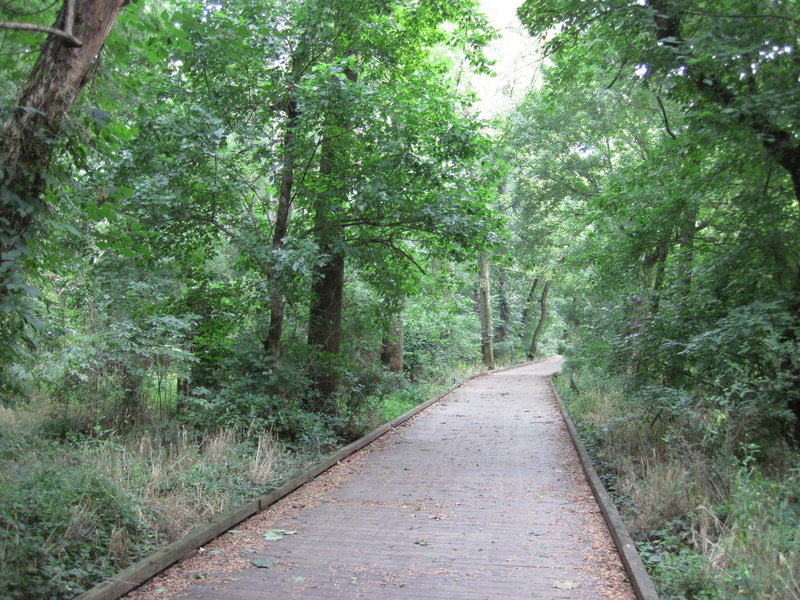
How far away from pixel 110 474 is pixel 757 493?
19.7 ft

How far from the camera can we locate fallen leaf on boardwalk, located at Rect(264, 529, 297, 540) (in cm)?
573

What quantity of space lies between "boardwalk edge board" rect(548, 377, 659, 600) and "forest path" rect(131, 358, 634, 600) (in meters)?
0.10

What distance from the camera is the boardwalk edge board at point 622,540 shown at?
4.34 m

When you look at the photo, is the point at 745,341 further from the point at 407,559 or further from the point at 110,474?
the point at 110,474

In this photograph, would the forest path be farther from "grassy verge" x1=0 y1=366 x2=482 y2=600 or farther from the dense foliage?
the dense foliage

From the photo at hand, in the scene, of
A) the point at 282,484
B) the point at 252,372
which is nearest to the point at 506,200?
the point at 252,372

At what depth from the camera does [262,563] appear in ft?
16.5

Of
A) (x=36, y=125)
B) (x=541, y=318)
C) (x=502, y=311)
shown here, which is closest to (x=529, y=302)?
(x=541, y=318)

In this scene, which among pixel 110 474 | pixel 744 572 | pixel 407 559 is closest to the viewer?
pixel 744 572

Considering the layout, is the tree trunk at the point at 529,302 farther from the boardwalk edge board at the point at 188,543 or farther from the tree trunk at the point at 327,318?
the boardwalk edge board at the point at 188,543

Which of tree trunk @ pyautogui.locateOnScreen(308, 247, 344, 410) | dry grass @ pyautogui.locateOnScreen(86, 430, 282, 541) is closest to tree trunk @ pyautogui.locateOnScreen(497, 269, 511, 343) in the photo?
tree trunk @ pyautogui.locateOnScreen(308, 247, 344, 410)

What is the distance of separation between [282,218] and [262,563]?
6.38 m

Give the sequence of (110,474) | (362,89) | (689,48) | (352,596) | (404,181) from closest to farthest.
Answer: (352,596) < (110,474) < (689,48) < (362,89) < (404,181)

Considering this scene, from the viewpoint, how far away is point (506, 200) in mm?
34469
